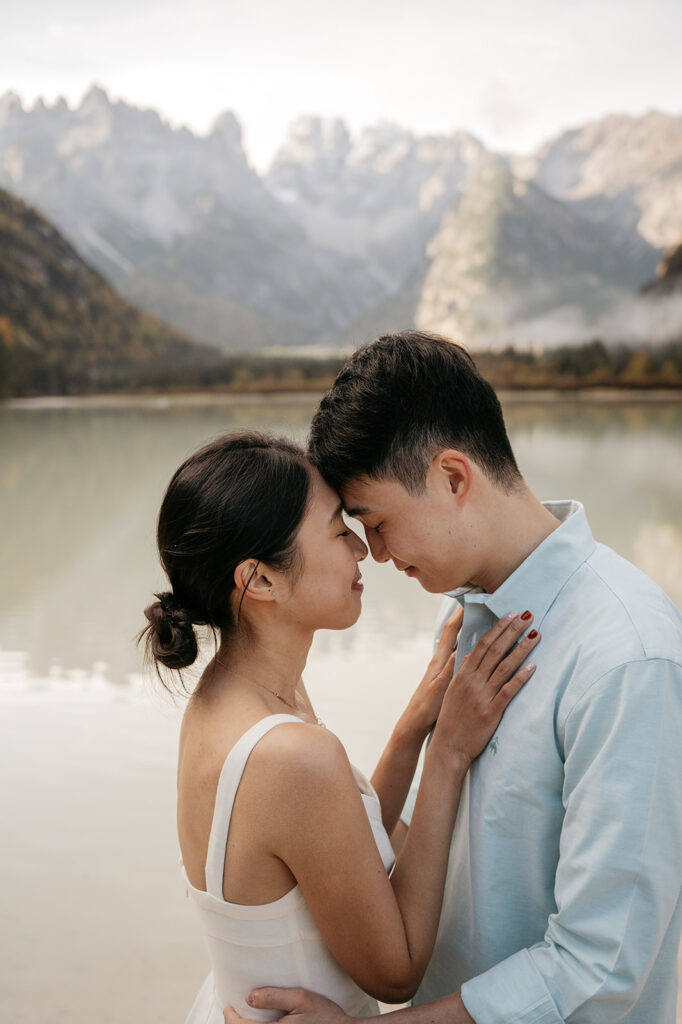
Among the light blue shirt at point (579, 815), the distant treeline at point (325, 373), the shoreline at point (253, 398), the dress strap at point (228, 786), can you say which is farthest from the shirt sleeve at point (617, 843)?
the distant treeline at point (325, 373)

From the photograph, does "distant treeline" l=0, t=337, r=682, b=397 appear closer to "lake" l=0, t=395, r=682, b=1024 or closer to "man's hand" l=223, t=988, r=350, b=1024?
"lake" l=0, t=395, r=682, b=1024

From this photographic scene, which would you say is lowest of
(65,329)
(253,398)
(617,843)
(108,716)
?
(253,398)

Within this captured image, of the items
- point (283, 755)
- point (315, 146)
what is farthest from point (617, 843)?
point (315, 146)

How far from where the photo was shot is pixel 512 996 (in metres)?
1.13

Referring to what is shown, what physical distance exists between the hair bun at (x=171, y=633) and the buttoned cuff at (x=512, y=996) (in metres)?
0.63

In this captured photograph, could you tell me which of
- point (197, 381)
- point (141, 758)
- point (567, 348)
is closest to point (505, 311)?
point (567, 348)

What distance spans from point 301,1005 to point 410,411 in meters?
0.86

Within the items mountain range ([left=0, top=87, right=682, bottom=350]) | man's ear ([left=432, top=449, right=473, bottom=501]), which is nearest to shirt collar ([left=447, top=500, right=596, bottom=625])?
man's ear ([left=432, top=449, right=473, bottom=501])

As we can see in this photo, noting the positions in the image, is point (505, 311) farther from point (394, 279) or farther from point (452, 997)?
point (452, 997)

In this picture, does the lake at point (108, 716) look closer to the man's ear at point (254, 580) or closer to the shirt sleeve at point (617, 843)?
the man's ear at point (254, 580)

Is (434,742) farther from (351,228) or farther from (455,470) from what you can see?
(351,228)

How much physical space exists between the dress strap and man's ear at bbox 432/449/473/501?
1.30 feet

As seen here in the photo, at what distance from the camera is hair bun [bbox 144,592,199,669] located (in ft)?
4.61

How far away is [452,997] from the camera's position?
1.18 meters
